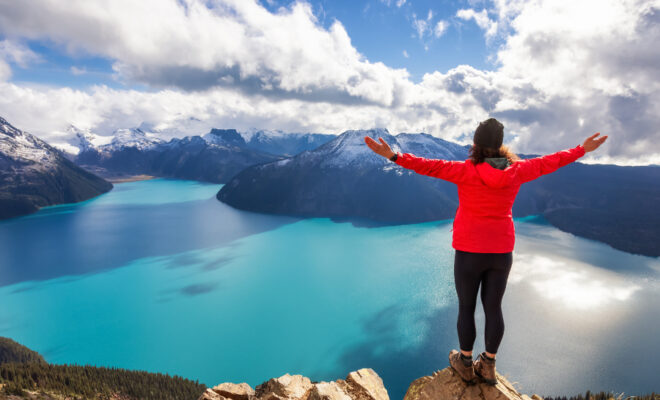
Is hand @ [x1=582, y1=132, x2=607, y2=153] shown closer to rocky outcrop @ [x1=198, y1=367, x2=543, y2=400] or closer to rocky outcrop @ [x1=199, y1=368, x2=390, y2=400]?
rocky outcrop @ [x1=198, y1=367, x2=543, y2=400]

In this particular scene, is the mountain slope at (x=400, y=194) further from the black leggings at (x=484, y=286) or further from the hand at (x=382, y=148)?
the hand at (x=382, y=148)

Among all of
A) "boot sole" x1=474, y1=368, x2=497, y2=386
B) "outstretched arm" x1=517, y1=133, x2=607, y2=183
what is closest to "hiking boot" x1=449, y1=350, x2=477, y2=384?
"boot sole" x1=474, y1=368, x2=497, y2=386

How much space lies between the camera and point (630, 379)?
118ft

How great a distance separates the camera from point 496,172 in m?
3.55

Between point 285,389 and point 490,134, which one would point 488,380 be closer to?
point 490,134

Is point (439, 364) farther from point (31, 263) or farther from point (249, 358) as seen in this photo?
point (31, 263)

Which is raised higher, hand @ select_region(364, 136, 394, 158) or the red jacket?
hand @ select_region(364, 136, 394, 158)

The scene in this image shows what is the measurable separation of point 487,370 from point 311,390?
135 inches

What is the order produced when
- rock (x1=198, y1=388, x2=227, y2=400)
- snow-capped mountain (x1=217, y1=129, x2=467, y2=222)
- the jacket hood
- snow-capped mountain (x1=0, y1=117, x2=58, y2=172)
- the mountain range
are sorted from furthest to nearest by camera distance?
snow-capped mountain (x1=0, y1=117, x2=58, y2=172) → snow-capped mountain (x1=217, y1=129, x2=467, y2=222) → the mountain range → rock (x1=198, y1=388, x2=227, y2=400) → the jacket hood

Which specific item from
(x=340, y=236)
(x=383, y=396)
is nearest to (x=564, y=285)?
(x=340, y=236)

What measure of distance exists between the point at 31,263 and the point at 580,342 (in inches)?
4619

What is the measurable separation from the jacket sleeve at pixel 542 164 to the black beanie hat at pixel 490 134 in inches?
15.9

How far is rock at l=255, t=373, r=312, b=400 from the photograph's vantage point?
6289 mm

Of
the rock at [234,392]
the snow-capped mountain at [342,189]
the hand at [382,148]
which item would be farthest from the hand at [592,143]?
the snow-capped mountain at [342,189]
